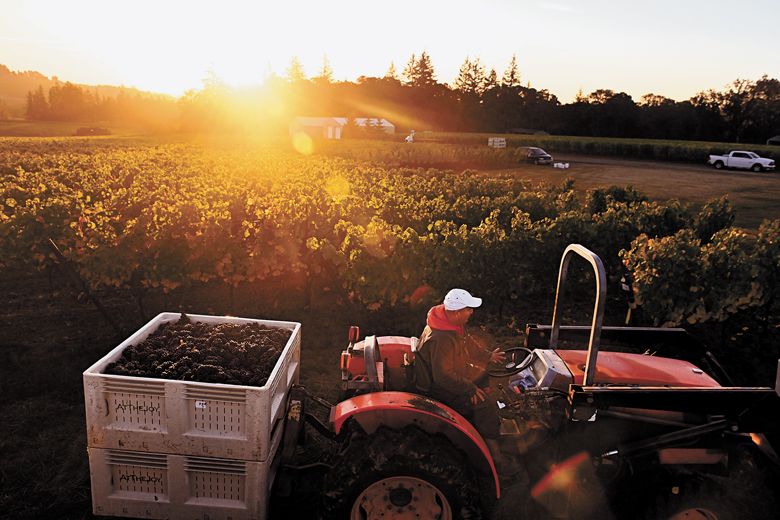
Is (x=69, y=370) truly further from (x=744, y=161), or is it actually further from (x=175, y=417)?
(x=744, y=161)

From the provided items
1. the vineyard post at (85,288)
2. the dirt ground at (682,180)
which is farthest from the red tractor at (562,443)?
the dirt ground at (682,180)

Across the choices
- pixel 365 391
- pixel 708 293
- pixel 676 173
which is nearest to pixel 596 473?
pixel 365 391

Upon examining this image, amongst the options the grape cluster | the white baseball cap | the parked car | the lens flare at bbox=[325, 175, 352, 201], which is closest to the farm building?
the parked car

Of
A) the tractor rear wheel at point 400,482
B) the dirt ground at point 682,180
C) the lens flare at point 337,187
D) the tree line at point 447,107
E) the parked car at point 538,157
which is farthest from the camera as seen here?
the tree line at point 447,107

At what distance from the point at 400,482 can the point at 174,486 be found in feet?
5.08

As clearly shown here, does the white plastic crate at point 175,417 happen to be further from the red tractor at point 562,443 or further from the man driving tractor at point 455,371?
the man driving tractor at point 455,371

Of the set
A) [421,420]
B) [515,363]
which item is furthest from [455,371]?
[515,363]

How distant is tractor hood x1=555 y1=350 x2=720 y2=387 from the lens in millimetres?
4453

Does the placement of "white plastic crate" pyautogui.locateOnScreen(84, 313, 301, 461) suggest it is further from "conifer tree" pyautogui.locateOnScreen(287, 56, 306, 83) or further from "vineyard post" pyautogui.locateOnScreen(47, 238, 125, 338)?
"conifer tree" pyautogui.locateOnScreen(287, 56, 306, 83)

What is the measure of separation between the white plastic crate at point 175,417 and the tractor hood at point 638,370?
244 centimetres

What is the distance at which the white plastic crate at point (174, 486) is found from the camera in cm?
377

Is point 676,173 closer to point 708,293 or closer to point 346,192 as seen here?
point 346,192

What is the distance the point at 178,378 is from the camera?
153 inches

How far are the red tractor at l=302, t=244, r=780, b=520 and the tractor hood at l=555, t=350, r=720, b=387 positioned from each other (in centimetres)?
2
